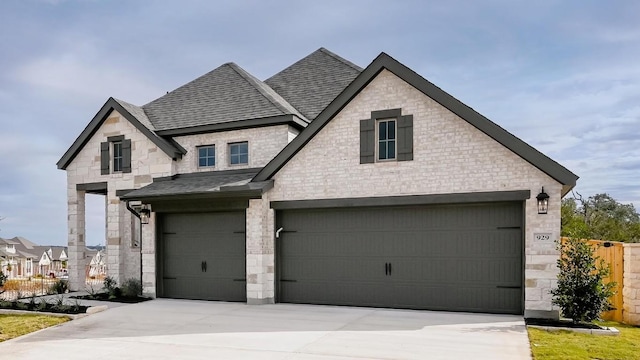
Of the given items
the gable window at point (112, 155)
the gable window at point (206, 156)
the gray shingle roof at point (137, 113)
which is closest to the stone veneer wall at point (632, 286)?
the gable window at point (206, 156)

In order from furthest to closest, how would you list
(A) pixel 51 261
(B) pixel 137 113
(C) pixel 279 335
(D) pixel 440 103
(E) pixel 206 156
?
(A) pixel 51 261 < (B) pixel 137 113 < (E) pixel 206 156 < (D) pixel 440 103 < (C) pixel 279 335

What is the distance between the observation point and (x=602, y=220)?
3209 centimetres

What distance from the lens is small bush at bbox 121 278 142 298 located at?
13360 mm

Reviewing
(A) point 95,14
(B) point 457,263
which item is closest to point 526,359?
(B) point 457,263

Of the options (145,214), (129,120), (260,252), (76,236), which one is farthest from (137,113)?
(260,252)

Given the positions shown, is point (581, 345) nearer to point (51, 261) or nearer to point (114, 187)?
point (114, 187)

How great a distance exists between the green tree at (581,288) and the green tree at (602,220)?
0.46 meters

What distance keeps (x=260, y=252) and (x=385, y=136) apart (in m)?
4.45

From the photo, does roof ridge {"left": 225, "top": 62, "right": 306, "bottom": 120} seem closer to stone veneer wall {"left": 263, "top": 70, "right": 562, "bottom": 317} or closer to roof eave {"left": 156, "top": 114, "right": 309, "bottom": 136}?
roof eave {"left": 156, "top": 114, "right": 309, "bottom": 136}

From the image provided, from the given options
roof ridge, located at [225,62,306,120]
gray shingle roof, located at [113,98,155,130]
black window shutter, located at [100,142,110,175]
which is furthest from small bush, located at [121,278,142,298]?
roof ridge, located at [225,62,306,120]

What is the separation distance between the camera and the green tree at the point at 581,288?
898 centimetres

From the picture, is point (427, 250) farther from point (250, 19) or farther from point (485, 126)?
point (250, 19)

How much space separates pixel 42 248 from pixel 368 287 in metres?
78.7

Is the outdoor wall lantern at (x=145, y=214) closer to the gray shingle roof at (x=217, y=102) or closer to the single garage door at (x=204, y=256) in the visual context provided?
the single garage door at (x=204, y=256)
